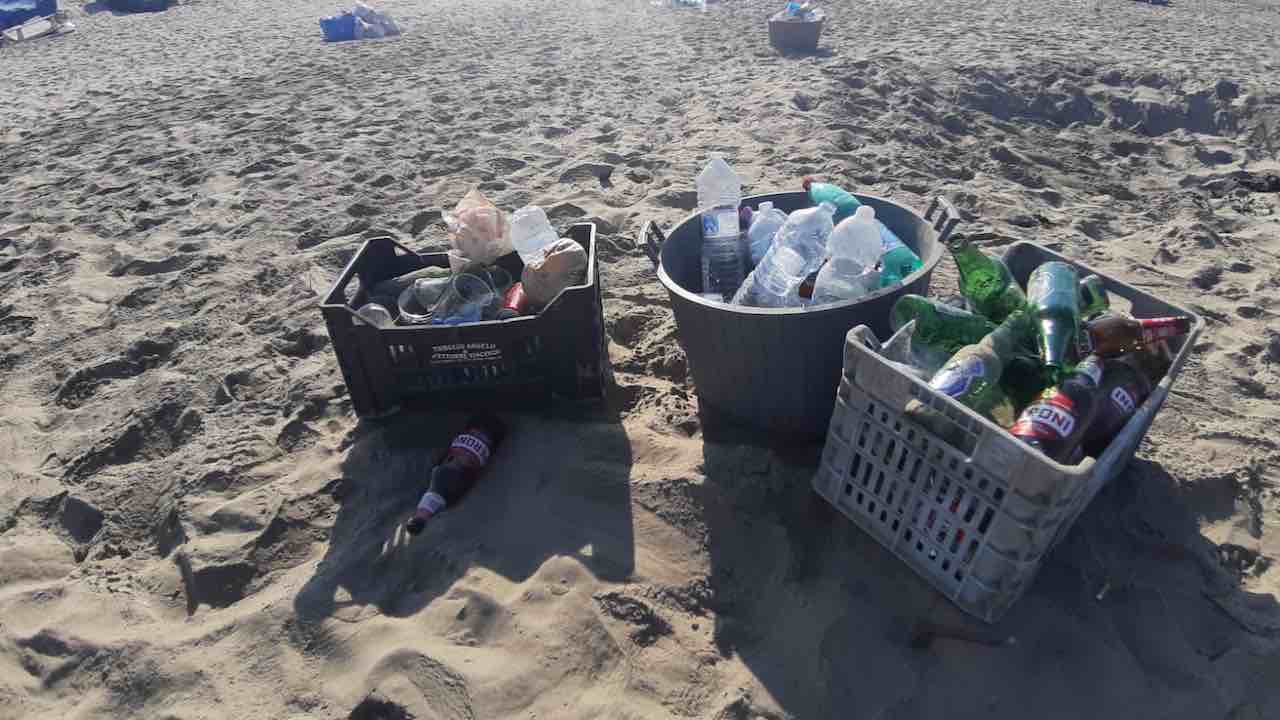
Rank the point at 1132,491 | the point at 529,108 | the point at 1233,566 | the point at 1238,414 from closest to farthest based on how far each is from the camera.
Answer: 1. the point at 1233,566
2. the point at 1132,491
3. the point at 1238,414
4. the point at 529,108

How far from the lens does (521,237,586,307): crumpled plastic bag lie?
261cm

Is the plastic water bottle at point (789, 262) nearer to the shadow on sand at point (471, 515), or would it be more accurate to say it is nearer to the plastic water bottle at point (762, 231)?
the plastic water bottle at point (762, 231)

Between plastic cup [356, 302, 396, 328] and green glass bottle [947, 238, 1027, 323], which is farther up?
green glass bottle [947, 238, 1027, 323]

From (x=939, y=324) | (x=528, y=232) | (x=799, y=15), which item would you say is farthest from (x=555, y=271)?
(x=799, y=15)

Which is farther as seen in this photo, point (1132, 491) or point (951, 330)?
point (1132, 491)

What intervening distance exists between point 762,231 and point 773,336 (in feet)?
2.24

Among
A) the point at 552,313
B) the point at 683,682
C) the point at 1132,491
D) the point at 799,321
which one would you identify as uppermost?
the point at 799,321

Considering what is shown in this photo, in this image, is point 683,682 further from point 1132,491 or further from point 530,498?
point 1132,491

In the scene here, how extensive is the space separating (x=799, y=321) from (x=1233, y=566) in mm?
1457

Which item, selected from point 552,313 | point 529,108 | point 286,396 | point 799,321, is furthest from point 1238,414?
point 529,108

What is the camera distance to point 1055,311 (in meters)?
2.02

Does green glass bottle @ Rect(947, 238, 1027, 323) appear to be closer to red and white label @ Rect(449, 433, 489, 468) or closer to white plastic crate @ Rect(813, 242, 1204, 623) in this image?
white plastic crate @ Rect(813, 242, 1204, 623)

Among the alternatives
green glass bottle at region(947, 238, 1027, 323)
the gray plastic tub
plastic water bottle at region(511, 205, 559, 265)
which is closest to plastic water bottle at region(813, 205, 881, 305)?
the gray plastic tub

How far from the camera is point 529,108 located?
21.0ft
